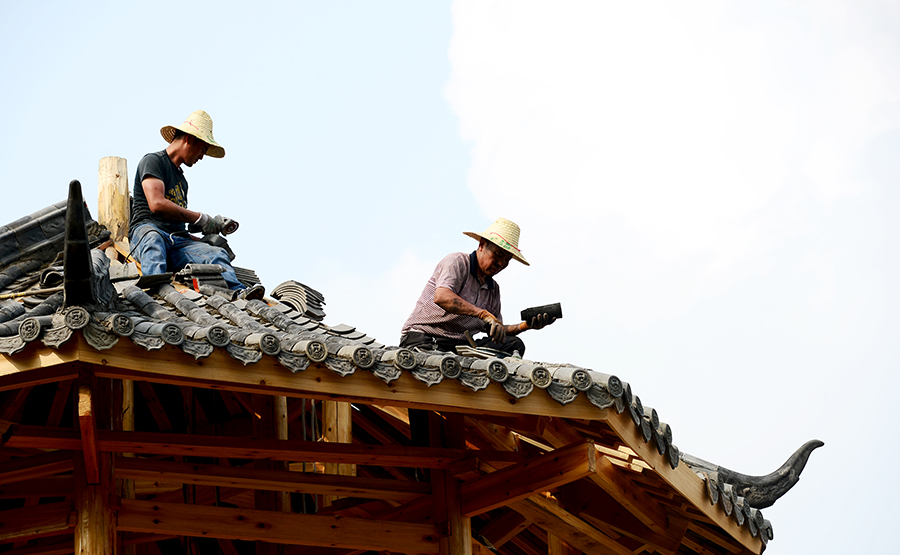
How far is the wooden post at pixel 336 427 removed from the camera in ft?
29.0

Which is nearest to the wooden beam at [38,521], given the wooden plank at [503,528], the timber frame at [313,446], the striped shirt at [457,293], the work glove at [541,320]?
the timber frame at [313,446]

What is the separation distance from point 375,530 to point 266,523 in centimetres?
71

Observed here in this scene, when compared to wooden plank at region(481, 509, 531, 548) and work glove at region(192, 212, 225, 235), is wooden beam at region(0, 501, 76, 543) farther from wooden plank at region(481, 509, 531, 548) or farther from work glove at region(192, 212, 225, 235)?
wooden plank at region(481, 509, 531, 548)

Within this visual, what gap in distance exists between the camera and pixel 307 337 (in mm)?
6461

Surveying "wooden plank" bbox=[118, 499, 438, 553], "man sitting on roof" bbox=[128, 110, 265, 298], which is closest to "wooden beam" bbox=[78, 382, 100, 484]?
"wooden plank" bbox=[118, 499, 438, 553]

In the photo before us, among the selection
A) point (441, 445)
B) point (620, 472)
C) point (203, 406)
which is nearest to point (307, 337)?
point (441, 445)

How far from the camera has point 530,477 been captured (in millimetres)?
7418

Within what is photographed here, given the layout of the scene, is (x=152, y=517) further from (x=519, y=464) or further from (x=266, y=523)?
(x=519, y=464)

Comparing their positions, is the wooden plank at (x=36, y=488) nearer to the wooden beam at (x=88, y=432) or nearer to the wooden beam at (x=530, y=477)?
the wooden beam at (x=88, y=432)

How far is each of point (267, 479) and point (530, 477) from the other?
167 centimetres

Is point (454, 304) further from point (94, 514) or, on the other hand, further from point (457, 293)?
point (94, 514)

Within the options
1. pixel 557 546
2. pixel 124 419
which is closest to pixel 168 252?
pixel 124 419

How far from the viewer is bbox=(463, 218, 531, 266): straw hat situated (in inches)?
361

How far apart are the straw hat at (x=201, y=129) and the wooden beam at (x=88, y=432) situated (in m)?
3.10
